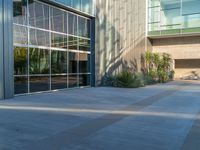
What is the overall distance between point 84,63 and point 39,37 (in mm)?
5591

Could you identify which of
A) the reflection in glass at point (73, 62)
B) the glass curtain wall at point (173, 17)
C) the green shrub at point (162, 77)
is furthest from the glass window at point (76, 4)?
the glass curtain wall at point (173, 17)

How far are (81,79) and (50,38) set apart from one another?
474cm

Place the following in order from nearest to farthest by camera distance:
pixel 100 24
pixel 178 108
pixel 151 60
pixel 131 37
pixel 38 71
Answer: pixel 178 108 → pixel 38 71 → pixel 100 24 → pixel 131 37 → pixel 151 60

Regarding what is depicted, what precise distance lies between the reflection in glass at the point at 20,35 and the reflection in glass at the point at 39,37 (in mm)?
512

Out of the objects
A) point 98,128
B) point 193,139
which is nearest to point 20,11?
point 98,128

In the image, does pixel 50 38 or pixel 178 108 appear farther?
pixel 50 38

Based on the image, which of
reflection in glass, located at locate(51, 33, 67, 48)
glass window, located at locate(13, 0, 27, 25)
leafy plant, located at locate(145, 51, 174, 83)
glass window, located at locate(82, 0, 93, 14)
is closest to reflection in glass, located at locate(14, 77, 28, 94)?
glass window, located at locate(13, 0, 27, 25)

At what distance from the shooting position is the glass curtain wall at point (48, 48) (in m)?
14.3

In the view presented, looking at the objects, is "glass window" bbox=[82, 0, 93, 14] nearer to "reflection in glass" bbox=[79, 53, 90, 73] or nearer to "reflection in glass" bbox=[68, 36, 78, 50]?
"reflection in glass" bbox=[68, 36, 78, 50]

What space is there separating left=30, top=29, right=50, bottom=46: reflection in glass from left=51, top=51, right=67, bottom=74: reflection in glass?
3.41ft

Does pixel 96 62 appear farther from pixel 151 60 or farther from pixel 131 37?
pixel 151 60

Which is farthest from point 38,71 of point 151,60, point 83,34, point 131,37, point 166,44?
point 166,44

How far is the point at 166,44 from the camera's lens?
3703 centimetres

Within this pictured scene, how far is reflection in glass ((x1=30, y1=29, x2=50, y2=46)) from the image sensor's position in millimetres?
15110
